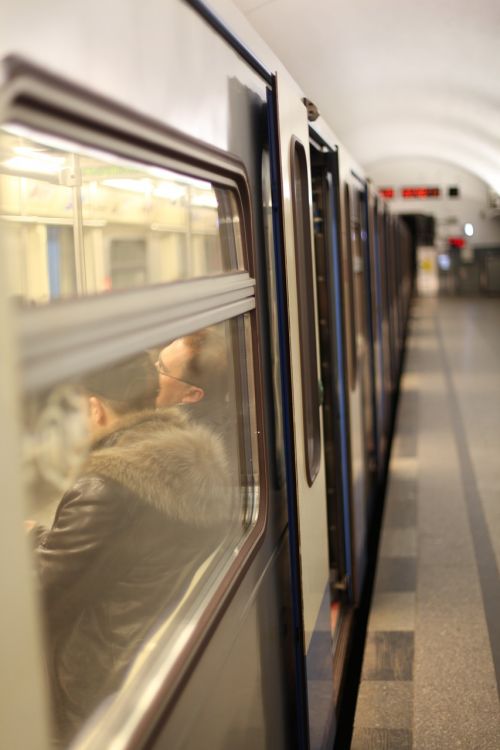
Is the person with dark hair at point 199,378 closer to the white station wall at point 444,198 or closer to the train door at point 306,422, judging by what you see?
the train door at point 306,422

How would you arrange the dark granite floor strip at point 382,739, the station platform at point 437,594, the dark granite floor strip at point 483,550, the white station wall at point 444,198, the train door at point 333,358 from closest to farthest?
the dark granite floor strip at point 382,739 < the station platform at point 437,594 < the train door at point 333,358 < the dark granite floor strip at point 483,550 < the white station wall at point 444,198

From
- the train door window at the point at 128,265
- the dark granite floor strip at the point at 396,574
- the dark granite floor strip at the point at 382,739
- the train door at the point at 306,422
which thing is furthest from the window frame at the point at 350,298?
the train door window at the point at 128,265

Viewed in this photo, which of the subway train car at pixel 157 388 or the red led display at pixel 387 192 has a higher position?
the red led display at pixel 387 192

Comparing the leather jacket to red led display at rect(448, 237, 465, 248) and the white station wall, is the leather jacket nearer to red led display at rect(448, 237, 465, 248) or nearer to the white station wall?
the white station wall

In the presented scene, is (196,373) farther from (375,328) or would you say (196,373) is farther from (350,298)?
(375,328)

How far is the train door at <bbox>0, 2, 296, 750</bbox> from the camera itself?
3.43 ft

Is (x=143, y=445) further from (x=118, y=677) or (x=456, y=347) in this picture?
(x=456, y=347)

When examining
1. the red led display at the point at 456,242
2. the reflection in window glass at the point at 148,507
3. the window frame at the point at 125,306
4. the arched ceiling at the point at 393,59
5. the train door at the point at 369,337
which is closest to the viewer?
the window frame at the point at 125,306

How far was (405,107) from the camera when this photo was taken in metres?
15.2

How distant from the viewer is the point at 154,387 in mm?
2154

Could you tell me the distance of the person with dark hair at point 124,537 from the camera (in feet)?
6.22

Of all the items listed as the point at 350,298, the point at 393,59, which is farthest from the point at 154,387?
Result: the point at 393,59

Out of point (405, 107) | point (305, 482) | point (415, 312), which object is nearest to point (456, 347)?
point (405, 107)

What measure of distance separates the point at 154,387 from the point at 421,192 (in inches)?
1093
